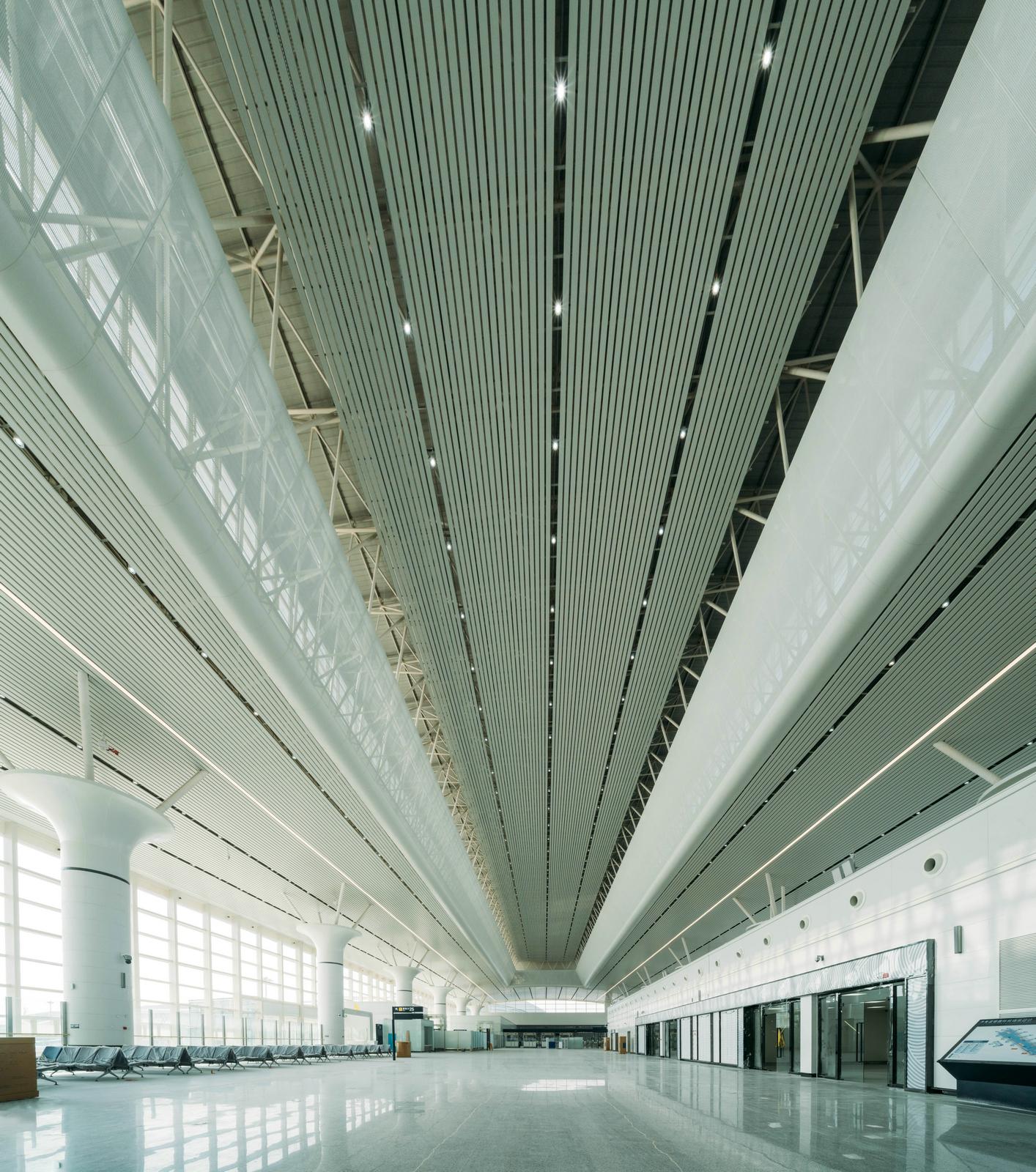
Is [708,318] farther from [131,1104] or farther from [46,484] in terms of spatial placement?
[131,1104]

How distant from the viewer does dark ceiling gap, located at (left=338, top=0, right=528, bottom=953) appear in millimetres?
8586

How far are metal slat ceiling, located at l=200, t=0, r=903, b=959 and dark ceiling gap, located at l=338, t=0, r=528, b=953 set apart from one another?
0.06 m

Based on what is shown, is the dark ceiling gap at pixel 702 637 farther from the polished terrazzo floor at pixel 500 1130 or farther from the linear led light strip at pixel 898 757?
the polished terrazzo floor at pixel 500 1130

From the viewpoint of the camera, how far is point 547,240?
381 inches

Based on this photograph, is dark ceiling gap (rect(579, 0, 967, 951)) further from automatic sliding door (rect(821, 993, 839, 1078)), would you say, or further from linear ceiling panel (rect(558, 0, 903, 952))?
automatic sliding door (rect(821, 993, 839, 1078))

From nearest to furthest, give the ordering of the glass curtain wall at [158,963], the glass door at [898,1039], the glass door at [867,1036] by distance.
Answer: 1. the glass door at [898,1039]
2. the glass door at [867,1036]
3. the glass curtain wall at [158,963]

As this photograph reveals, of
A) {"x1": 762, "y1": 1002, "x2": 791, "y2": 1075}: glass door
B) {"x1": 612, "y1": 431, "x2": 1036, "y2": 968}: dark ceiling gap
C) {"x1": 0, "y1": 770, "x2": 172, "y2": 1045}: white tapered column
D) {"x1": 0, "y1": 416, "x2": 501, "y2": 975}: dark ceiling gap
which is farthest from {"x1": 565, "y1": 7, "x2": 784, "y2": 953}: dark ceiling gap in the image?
{"x1": 0, "y1": 770, "x2": 172, "y2": 1045}: white tapered column

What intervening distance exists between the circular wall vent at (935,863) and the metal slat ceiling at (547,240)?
6.09 m

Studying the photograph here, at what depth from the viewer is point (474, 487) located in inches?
558

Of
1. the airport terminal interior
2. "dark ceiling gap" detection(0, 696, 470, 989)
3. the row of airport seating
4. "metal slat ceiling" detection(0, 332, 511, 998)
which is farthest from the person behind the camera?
"dark ceiling gap" detection(0, 696, 470, 989)

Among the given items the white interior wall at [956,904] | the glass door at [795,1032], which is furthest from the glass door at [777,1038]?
the white interior wall at [956,904]

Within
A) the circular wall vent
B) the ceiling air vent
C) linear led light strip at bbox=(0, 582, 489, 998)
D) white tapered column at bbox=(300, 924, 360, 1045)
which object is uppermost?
linear led light strip at bbox=(0, 582, 489, 998)

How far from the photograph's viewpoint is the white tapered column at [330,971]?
A: 41469mm

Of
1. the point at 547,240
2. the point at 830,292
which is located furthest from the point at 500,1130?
the point at 830,292
